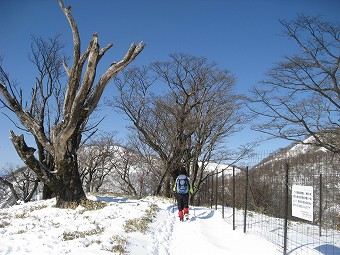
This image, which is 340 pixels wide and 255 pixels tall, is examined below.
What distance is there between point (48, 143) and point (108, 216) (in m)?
3.90

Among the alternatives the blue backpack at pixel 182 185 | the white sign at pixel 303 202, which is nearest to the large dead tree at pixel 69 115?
the blue backpack at pixel 182 185

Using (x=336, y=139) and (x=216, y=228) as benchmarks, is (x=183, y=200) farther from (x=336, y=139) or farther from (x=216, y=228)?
(x=336, y=139)

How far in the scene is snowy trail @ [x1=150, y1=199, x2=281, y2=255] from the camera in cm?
641

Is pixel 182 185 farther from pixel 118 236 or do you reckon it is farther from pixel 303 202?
pixel 303 202

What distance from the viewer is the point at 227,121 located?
72.7ft

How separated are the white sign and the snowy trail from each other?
1.20 metres

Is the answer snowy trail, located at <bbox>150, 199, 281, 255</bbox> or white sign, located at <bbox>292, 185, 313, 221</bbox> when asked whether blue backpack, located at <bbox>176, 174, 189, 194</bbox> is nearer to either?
snowy trail, located at <bbox>150, 199, 281, 255</bbox>

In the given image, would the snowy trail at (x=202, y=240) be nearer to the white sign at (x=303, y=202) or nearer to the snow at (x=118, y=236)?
the snow at (x=118, y=236)

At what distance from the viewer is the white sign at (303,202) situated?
217 inches

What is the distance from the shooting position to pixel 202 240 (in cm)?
723

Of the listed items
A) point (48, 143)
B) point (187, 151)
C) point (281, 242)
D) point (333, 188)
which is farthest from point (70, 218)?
point (187, 151)

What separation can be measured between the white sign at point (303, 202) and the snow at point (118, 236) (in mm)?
1200

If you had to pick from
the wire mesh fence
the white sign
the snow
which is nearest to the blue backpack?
the snow

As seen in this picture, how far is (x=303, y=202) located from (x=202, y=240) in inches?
107
